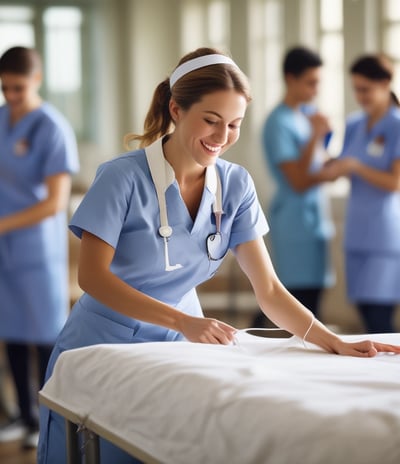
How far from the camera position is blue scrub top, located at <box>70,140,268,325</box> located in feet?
5.56

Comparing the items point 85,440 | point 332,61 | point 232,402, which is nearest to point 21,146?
point 85,440

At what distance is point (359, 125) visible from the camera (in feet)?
12.3

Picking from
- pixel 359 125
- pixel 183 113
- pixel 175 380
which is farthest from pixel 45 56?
pixel 175 380

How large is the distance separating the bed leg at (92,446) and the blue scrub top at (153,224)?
1.03ft

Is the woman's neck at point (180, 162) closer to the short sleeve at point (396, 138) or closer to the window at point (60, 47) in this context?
the short sleeve at point (396, 138)

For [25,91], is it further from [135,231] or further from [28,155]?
[135,231]

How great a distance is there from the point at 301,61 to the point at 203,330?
2336 mm

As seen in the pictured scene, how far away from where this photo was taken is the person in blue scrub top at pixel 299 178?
3758mm

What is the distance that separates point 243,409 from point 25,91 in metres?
2.12

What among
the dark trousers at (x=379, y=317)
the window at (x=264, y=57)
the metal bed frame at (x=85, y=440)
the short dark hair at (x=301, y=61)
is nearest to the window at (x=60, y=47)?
the window at (x=264, y=57)

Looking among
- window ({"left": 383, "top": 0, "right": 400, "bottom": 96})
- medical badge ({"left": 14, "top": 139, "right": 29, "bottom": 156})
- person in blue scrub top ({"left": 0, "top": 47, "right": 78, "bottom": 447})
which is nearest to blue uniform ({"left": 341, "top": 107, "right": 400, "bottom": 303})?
person in blue scrub top ({"left": 0, "top": 47, "right": 78, "bottom": 447})

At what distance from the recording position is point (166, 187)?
1.75m

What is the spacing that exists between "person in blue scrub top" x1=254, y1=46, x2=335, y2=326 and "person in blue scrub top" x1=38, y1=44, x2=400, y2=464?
6.34 feet

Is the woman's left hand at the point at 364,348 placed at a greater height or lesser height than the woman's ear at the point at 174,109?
lesser
